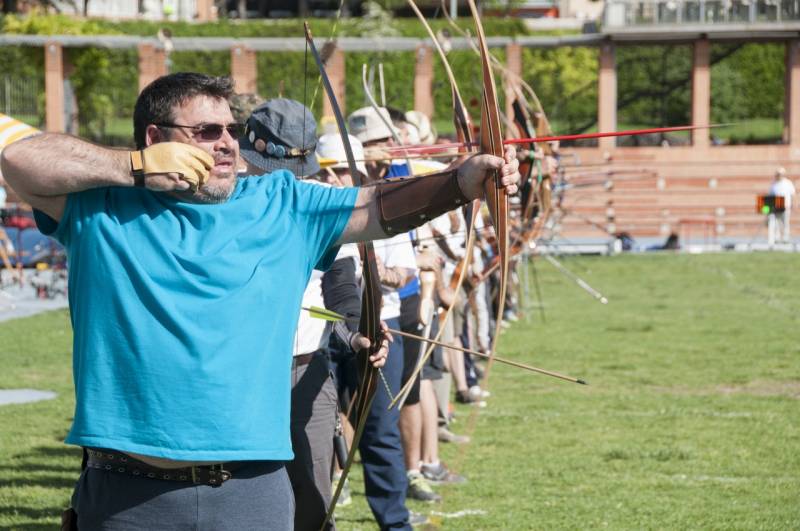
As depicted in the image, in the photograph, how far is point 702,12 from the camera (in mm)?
38438

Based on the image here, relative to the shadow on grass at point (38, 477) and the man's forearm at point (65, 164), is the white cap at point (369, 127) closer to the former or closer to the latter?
the shadow on grass at point (38, 477)

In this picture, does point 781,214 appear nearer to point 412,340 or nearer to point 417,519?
point 412,340

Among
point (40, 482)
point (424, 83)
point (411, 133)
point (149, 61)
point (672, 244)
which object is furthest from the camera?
point (149, 61)

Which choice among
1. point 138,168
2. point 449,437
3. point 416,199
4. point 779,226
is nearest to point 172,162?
point 138,168

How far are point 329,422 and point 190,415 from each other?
5.48ft

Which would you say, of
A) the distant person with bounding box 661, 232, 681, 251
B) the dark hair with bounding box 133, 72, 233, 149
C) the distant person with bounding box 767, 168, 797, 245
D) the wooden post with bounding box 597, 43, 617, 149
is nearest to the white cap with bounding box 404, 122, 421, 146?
the dark hair with bounding box 133, 72, 233, 149

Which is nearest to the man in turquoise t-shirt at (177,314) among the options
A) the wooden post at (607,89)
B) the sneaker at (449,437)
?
the sneaker at (449,437)

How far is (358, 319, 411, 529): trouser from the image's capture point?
543 centimetres

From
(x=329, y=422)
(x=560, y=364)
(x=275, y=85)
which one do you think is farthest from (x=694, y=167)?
(x=329, y=422)

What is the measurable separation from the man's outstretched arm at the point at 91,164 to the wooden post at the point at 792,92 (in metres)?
38.3

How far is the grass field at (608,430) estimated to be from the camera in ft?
20.8

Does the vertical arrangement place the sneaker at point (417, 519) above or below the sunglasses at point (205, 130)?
below

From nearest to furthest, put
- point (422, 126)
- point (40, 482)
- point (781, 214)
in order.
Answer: point (40, 482) < point (422, 126) < point (781, 214)

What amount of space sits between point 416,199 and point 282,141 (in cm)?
138
